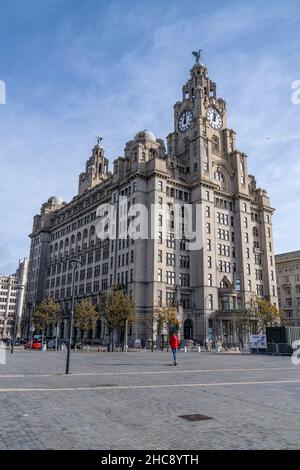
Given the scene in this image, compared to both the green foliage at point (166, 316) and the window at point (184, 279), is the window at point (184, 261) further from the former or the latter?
the green foliage at point (166, 316)

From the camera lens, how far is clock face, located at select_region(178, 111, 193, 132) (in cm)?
9084

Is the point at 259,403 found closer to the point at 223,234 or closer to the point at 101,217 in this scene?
the point at 223,234

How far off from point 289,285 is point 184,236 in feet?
143

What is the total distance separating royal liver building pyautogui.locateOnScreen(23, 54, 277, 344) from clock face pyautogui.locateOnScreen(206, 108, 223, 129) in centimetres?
28

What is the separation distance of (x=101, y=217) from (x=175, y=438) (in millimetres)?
84786

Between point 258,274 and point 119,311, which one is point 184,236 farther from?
point 119,311

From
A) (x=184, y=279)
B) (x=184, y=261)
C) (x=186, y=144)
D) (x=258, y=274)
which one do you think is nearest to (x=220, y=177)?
(x=186, y=144)

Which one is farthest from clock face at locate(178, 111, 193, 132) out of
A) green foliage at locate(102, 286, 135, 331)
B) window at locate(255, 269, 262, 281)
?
green foliage at locate(102, 286, 135, 331)

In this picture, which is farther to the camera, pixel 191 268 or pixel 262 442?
pixel 191 268

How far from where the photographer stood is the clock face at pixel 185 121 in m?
90.8

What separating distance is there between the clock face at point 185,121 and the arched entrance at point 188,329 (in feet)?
155

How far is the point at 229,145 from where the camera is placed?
302 feet

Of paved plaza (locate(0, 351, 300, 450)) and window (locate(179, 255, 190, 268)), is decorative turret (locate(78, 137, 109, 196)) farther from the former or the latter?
paved plaza (locate(0, 351, 300, 450))
